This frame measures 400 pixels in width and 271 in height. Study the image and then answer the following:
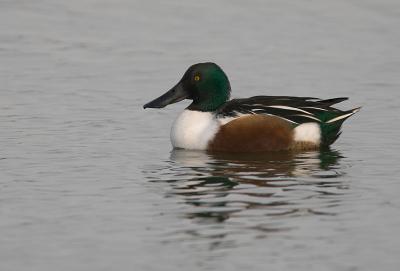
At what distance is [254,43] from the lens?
18.5 metres

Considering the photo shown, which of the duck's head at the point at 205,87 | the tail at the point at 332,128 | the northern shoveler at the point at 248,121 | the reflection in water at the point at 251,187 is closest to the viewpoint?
the reflection in water at the point at 251,187

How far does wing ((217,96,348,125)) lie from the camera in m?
12.8

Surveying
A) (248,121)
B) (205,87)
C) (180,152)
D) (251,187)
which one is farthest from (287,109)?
(251,187)

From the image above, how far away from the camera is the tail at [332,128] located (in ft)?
42.5

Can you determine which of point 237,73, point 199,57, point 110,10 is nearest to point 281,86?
point 237,73

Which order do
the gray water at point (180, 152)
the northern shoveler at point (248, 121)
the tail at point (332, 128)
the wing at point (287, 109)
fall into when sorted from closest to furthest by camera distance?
the gray water at point (180, 152)
the northern shoveler at point (248, 121)
the wing at point (287, 109)
the tail at point (332, 128)

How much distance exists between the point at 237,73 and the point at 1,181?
6595 millimetres

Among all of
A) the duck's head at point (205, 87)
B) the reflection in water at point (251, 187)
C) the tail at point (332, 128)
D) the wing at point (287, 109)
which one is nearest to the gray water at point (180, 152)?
the reflection in water at point (251, 187)

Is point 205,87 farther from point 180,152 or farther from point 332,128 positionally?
point 332,128

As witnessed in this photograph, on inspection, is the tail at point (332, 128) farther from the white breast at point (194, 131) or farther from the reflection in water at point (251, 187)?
the white breast at point (194, 131)

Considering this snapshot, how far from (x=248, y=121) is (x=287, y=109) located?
50cm

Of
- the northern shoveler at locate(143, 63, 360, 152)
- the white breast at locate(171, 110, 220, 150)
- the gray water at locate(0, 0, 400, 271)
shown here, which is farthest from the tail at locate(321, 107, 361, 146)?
the white breast at locate(171, 110, 220, 150)

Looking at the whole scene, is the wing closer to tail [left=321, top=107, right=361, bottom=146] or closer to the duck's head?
tail [left=321, top=107, right=361, bottom=146]

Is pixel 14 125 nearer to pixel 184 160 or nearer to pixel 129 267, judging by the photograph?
pixel 184 160
